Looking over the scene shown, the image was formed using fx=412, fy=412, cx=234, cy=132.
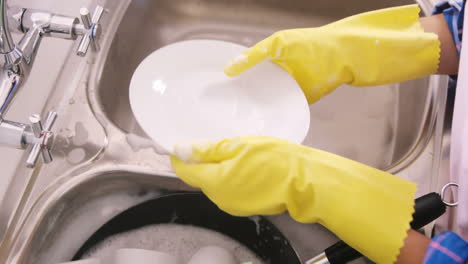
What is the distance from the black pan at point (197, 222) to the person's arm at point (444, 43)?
399 mm

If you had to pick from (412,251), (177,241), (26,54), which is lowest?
(177,241)

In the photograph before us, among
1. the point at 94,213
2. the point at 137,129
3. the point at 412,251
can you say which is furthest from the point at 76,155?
the point at 412,251

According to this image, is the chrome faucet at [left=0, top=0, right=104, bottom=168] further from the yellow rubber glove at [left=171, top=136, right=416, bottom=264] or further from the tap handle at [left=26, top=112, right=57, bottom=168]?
the yellow rubber glove at [left=171, top=136, right=416, bottom=264]

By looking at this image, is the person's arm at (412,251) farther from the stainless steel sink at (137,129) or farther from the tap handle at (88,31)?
the tap handle at (88,31)

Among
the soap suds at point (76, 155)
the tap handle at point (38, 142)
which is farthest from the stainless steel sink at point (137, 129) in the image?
the tap handle at point (38, 142)

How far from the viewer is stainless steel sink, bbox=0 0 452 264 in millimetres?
Result: 618

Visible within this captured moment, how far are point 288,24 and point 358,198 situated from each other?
2.10ft

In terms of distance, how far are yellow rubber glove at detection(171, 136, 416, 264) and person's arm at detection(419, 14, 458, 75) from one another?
0.27 meters

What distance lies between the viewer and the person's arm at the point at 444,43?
2.24 feet

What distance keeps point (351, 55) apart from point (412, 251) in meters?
0.31

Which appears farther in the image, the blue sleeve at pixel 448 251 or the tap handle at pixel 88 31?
the tap handle at pixel 88 31

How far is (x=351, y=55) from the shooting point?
660 mm

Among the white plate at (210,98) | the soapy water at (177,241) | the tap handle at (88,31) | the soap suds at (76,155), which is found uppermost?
the tap handle at (88,31)

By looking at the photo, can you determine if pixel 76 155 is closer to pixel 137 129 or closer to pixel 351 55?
Result: pixel 137 129
